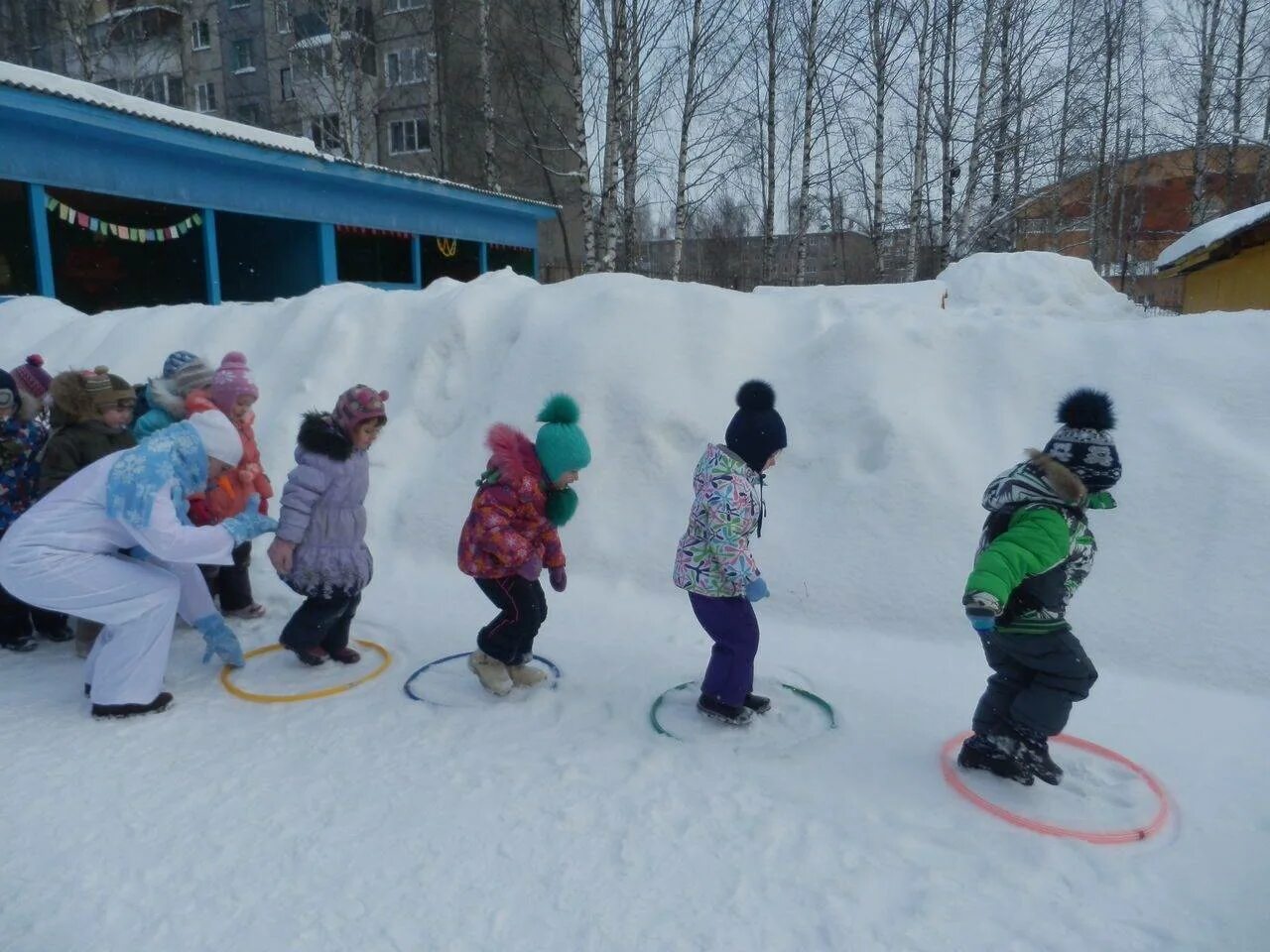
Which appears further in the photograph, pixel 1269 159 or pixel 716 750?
pixel 1269 159

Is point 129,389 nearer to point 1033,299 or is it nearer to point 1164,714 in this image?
point 1164,714

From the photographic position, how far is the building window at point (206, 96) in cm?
3297

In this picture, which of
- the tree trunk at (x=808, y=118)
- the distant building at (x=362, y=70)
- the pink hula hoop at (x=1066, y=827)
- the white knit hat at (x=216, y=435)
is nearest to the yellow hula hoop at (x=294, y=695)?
the white knit hat at (x=216, y=435)

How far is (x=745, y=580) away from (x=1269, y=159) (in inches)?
1069

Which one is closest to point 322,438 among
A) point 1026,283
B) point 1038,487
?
point 1038,487

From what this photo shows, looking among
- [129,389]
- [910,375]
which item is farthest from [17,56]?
[910,375]

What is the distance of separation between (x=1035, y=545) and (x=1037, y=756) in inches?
35.5

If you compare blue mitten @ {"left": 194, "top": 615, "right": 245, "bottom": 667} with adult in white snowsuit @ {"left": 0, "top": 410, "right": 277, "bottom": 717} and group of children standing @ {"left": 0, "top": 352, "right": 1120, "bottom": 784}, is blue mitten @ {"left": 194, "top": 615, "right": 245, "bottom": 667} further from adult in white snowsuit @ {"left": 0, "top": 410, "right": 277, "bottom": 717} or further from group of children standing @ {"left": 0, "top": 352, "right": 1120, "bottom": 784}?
adult in white snowsuit @ {"left": 0, "top": 410, "right": 277, "bottom": 717}

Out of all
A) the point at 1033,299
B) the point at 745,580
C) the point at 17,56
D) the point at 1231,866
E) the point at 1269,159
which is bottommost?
the point at 1231,866

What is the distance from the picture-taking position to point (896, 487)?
5328 millimetres

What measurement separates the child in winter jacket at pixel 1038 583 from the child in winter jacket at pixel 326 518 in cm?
289

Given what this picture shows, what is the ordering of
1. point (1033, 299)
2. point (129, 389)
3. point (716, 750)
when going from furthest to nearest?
point (1033, 299) → point (129, 389) → point (716, 750)

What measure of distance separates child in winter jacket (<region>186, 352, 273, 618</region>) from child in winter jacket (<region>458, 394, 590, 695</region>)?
4.45ft

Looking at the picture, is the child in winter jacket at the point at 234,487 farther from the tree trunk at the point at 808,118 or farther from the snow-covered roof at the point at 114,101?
the tree trunk at the point at 808,118
